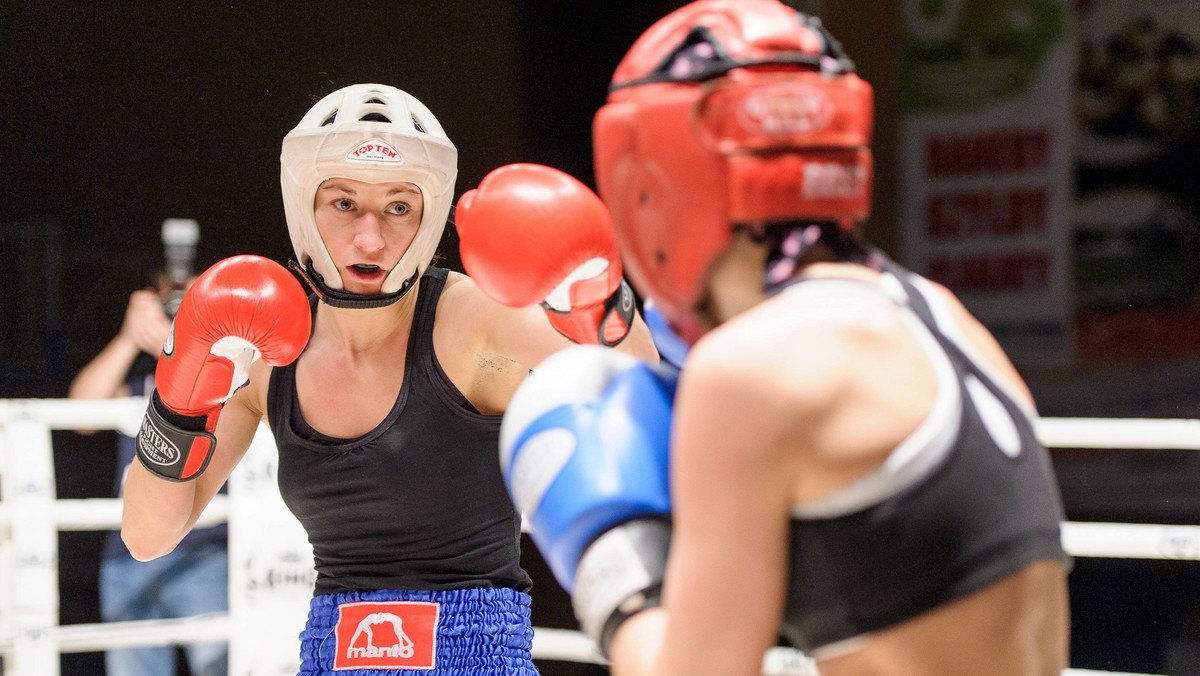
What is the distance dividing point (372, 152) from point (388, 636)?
2.42 ft

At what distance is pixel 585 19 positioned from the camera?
341 cm

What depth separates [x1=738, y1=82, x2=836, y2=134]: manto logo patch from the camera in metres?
0.88

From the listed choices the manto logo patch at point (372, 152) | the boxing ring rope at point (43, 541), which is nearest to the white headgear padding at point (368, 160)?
the manto logo patch at point (372, 152)

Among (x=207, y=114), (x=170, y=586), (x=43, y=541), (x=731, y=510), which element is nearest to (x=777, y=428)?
(x=731, y=510)

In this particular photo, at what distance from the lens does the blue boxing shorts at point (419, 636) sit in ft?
5.32

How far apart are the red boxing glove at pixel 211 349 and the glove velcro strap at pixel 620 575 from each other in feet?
3.16

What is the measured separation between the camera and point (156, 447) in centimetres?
172

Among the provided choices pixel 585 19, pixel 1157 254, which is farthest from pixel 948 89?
pixel 585 19

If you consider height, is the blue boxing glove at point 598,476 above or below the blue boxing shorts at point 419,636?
above

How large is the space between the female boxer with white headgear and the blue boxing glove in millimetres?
623

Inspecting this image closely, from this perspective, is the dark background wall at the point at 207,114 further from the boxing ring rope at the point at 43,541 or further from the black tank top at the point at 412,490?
the black tank top at the point at 412,490

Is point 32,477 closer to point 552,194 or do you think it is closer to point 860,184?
point 552,194

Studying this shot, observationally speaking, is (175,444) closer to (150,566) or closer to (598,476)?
(598,476)

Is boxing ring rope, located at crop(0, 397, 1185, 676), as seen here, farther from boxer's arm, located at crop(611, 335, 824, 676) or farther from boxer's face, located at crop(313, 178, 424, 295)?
boxer's arm, located at crop(611, 335, 824, 676)
